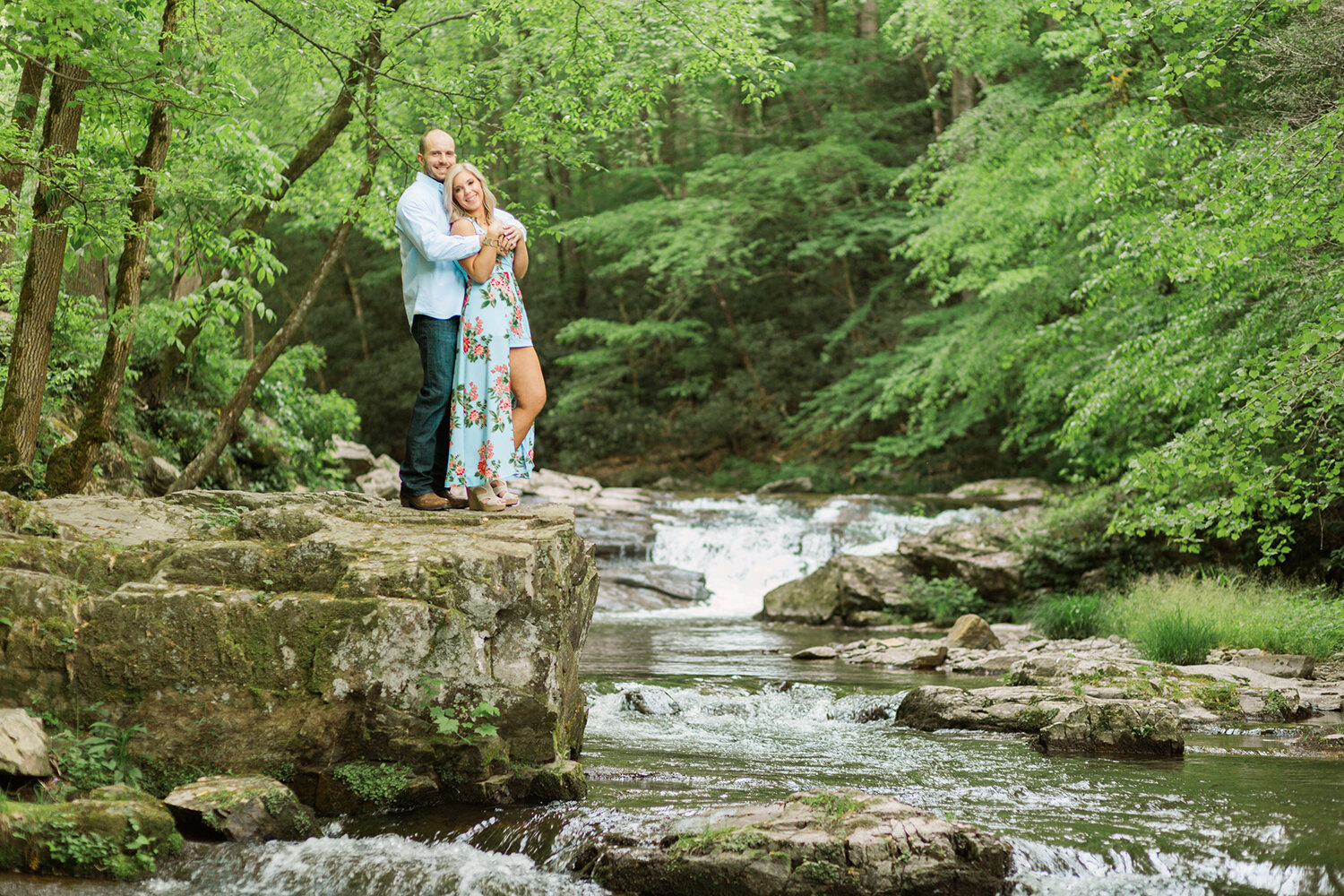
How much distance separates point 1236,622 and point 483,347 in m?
7.13

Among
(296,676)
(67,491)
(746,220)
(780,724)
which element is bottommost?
(780,724)

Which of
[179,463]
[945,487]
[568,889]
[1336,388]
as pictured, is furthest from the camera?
[945,487]

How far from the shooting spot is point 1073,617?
10969 mm

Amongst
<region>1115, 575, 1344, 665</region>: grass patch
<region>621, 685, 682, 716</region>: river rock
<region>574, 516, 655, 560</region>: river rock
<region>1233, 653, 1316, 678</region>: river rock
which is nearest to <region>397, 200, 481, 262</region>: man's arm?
<region>621, 685, 682, 716</region>: river rock

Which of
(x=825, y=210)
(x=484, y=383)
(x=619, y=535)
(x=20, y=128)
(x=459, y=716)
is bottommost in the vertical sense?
(x=459, y=716)

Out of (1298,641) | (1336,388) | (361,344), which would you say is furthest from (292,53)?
(361,344)

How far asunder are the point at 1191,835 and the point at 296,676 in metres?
3.68

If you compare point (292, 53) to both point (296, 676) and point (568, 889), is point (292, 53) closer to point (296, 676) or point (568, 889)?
point (296, 676)

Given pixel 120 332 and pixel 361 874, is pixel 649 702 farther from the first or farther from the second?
pixel 120 332

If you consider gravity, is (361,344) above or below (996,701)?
above

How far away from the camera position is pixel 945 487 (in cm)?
2145

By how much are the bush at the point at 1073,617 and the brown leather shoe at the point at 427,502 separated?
24.8 feet

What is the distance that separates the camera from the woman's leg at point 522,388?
5.66 meters

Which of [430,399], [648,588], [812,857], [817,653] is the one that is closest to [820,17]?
[648,588]
